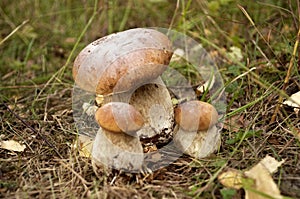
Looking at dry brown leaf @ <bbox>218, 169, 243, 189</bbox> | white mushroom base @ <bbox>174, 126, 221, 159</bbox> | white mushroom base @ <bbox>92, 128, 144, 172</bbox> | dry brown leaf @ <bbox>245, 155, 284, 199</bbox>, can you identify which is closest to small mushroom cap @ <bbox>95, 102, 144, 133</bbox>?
white mushroom base @ <bbox>92, 128, 144, 172</bbox>

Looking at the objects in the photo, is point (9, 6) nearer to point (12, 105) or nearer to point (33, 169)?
point (12, 105)

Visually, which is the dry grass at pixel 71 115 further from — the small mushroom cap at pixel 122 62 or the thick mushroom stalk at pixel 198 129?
the small mushroom cap at pixel 122 62

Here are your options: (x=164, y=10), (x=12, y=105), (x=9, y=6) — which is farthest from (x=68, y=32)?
(x=12, y=105)

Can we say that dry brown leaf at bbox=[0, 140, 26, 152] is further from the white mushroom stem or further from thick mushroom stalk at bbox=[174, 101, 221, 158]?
thick mushroom stalk at bbox=[174, 101, 221, 158]

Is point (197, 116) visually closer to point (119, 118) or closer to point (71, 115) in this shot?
point (119, 118)

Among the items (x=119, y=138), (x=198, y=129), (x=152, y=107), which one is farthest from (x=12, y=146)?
(x=198, y=129)

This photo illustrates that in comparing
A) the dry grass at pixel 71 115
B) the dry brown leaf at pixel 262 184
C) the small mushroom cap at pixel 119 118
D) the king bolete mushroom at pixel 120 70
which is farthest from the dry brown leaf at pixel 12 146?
the dry brown leaf at pixel 262 184
